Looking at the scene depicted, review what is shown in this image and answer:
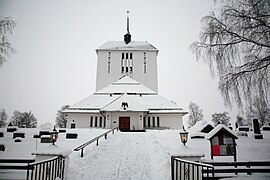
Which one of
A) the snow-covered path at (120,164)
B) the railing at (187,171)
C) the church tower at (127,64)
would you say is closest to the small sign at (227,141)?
the railing at (187,171)

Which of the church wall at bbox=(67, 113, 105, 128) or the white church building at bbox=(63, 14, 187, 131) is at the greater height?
the white church building at bbox=(63, 14, 187, 131)

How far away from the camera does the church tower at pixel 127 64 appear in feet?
129

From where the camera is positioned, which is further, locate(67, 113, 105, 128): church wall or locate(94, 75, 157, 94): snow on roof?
locate(94, 75, 157, 94): snow on roof

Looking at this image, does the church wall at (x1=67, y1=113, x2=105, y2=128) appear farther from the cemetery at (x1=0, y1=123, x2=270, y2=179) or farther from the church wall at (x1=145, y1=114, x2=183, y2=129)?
the cemetery at (x1=0, y1=123, x2=270, y2=179)

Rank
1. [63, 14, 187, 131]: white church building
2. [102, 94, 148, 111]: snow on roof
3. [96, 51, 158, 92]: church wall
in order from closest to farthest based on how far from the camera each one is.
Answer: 1. [102, 94, 148, 111]: snow on roof
2. [63, 14, 187, 131]: white church building
3. [96, 51, 158, 92]: church wall

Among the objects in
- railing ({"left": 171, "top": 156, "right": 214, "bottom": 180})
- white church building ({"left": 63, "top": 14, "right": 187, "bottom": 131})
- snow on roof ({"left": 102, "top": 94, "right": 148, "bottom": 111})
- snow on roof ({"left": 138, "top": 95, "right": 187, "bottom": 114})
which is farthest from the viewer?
snow on roof ({"left": 138, "top": 95, "right": 187, "bottom": 114})

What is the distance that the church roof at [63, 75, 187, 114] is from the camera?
24744mm

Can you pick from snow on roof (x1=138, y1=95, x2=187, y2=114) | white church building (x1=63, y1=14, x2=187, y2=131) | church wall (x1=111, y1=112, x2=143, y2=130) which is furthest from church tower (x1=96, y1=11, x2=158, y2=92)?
church wall (x1=111, y1=112, x2=143, y2=130)

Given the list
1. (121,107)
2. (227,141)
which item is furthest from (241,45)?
(121,107)

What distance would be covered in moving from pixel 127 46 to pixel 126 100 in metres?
21.3

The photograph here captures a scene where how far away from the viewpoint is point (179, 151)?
6379 mm

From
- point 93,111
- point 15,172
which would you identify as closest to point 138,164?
point 15,172

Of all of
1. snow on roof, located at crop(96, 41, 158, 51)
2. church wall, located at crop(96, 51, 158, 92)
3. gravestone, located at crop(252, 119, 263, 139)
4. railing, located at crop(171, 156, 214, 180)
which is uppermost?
snow on roof, located at crop(96, 41, 158, 51)

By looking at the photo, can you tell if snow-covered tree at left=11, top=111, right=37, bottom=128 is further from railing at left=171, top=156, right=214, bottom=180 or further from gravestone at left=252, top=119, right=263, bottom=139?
railing at left=171, top=156, right=214, bottom=180
